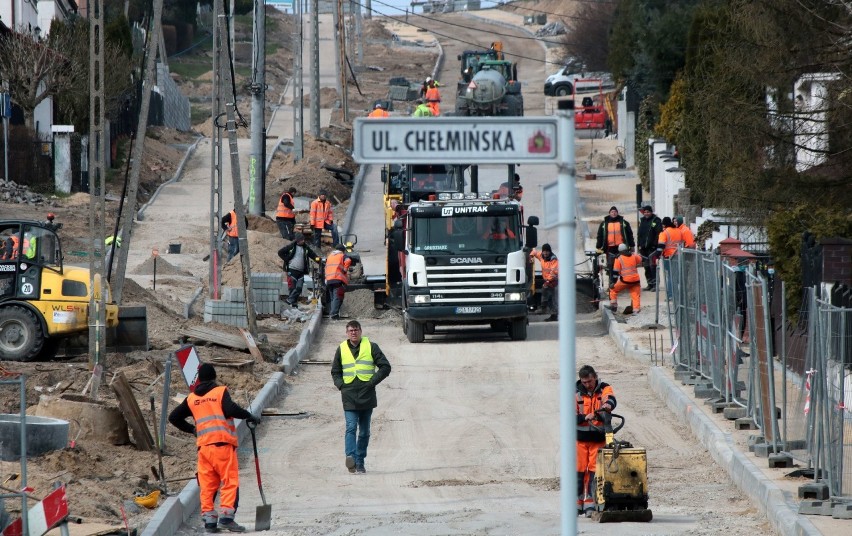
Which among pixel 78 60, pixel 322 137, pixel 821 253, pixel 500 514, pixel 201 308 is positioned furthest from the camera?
pixel 322 137

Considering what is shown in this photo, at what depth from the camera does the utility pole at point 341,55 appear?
196ft

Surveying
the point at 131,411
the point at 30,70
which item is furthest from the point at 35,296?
the point at 30,70

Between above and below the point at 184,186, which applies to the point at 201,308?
below

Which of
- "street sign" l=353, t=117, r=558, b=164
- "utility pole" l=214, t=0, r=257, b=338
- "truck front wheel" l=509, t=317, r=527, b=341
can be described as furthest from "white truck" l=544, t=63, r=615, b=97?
"street sign" l=353, t=117, r=558, b=164

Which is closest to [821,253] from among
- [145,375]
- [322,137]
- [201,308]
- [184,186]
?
[145,375]

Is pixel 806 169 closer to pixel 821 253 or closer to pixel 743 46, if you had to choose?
pixel 743 46

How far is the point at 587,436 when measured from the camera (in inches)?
501

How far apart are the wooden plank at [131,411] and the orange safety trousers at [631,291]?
13.5 meters

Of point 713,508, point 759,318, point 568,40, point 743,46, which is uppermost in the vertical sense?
point 568,40

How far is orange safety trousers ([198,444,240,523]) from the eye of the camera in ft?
38.7

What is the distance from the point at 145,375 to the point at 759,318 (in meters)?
9.41

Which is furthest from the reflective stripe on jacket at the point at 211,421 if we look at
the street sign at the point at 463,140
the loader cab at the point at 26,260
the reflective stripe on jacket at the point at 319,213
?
the reflective stripe on jacket at the point at 319,213

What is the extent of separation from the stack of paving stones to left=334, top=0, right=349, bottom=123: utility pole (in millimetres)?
32001

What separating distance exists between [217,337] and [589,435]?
11.6m
